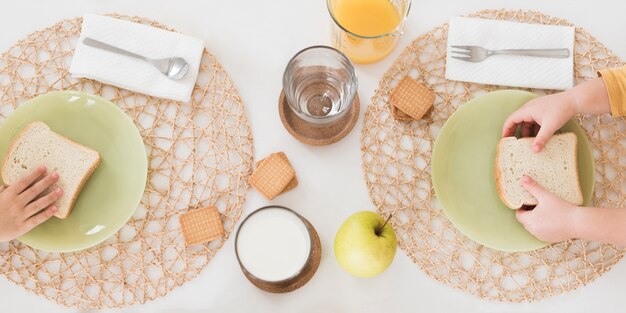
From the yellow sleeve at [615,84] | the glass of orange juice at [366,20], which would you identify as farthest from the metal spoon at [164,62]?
the yellow sleeve at [615,84]

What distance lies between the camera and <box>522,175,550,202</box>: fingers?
91cm

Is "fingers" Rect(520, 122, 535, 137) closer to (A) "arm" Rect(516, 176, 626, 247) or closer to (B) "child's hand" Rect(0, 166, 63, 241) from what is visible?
(A) "arm" Rect(516, 176, 626, 247)

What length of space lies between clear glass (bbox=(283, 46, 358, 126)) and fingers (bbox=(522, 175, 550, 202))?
32 centimetres

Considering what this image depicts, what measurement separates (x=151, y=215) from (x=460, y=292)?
1.84 feet

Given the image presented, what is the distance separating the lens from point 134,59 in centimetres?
99

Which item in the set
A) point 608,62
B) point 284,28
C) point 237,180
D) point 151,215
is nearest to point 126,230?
point 151,215

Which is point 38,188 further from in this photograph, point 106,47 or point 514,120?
point 514,120

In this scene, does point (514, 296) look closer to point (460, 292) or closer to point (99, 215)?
point (460, 292)

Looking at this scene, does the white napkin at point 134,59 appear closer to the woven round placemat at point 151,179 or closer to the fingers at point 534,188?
the woven round placemat at point 151,179

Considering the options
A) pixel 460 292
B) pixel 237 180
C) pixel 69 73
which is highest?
pixel 69 73

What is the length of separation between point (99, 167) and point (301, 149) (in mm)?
359

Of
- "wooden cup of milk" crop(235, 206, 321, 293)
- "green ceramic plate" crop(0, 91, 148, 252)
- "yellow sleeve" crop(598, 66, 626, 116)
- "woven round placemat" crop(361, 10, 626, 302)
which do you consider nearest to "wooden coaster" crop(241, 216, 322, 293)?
"wooden cup of milk" crop(235, 206, 321, 293)

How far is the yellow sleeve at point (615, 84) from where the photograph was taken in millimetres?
928

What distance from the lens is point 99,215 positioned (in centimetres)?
95
